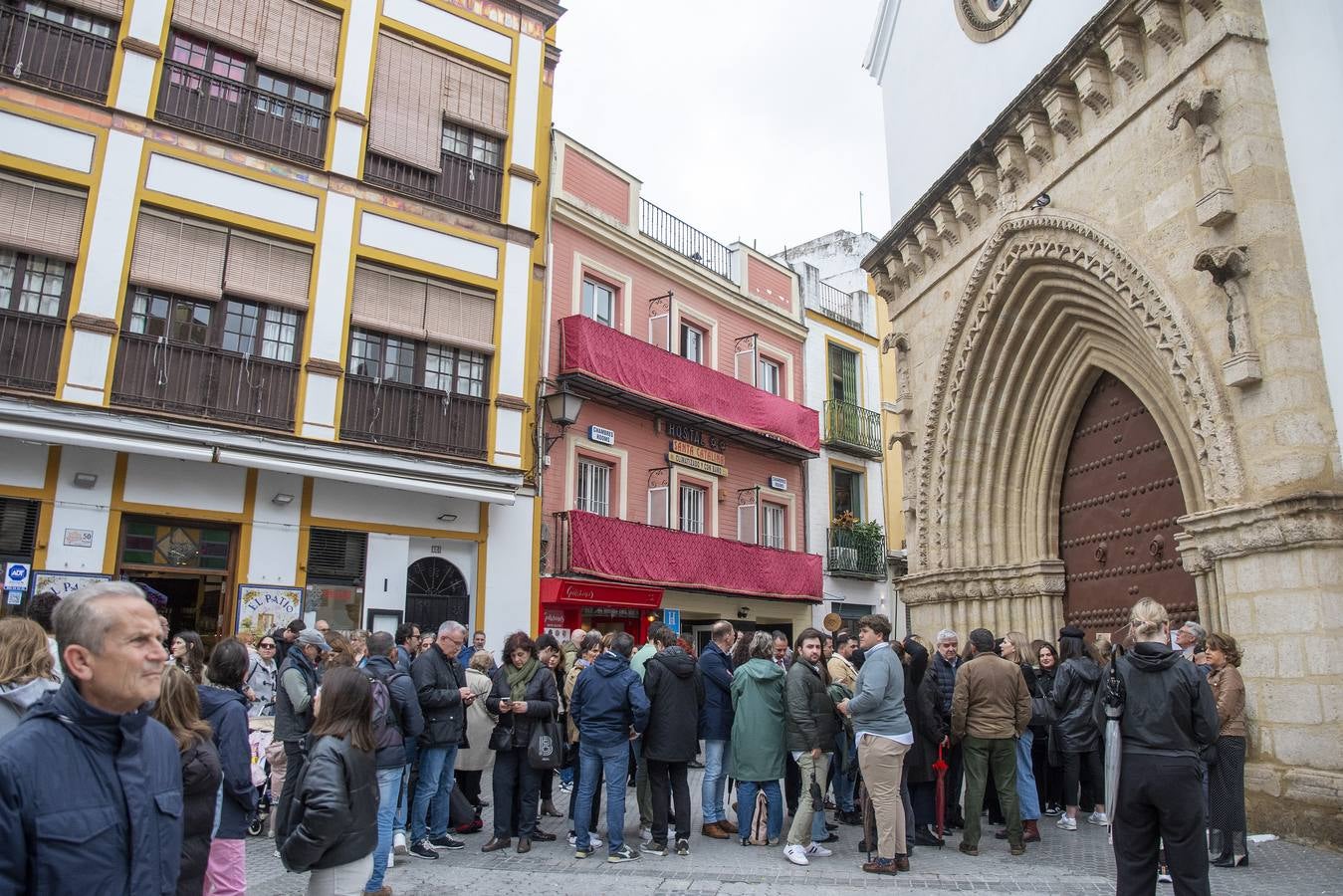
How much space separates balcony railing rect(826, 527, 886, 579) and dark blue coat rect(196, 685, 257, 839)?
19724 mm

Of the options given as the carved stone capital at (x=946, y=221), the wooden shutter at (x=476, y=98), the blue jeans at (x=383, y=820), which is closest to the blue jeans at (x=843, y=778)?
the blue jeans at (x=383, y=820)

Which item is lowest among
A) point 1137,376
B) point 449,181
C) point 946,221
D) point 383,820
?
point 383,820

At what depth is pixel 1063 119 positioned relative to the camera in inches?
396

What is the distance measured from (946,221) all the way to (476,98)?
8.27 meters

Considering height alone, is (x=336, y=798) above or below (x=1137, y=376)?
below

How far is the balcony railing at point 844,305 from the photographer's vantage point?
2570cm

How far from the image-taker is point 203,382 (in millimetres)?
12711

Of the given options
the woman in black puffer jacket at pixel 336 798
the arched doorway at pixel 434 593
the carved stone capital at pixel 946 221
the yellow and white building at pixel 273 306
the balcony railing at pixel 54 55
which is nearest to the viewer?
the woman in black puffer jacket at pixel 336 798

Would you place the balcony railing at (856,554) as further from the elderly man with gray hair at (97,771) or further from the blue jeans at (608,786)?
the elderly man with gray hair at (97,771)

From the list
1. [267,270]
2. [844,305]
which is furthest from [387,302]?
[844,305]

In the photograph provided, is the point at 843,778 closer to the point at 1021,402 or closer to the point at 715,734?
the point at 715,734

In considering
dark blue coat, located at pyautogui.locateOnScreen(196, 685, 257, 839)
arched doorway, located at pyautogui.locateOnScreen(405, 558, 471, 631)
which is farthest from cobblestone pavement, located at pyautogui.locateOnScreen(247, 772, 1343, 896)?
arched doorway, located at pyautogui.locateOnScreen(405, 558, 471, 631)

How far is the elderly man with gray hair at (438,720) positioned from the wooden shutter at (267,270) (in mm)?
8003

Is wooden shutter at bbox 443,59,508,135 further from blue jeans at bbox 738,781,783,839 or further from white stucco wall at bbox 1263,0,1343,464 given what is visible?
blue jeans at bbox 738,781,783,839
